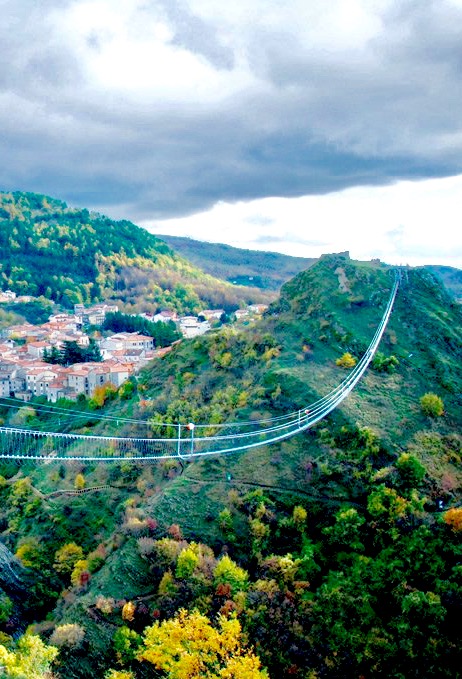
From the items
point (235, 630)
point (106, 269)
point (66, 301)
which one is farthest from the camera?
point (106, 269)

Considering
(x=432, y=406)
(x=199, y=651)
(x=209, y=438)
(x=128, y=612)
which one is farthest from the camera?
(x=432, y=406)

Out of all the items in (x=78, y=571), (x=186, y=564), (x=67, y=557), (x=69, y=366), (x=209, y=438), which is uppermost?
(x=209, y=438)

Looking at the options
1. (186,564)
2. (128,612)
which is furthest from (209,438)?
(128,612)

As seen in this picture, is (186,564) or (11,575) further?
(11,575)

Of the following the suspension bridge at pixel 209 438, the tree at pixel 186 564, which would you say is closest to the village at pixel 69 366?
the suspension bridge at pixel 209 438

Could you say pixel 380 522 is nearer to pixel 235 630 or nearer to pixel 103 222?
pixel 235 630

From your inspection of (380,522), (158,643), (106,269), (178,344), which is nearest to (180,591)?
(158,643)

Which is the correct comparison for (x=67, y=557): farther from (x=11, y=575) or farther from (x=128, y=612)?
(x=128, y=612)
